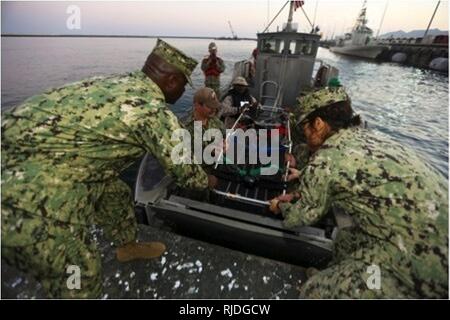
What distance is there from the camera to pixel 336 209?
3.65m

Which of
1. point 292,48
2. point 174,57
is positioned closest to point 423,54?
point 292,48

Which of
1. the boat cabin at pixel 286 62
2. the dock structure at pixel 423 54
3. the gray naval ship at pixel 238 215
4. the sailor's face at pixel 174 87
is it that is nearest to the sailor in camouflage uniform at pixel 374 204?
the gray naval ship at pixel 238 215

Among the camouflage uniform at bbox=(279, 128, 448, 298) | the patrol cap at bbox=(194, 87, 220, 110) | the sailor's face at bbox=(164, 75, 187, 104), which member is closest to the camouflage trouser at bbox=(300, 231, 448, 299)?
the camouflage uniform at bbox=(279, 128, 448, 298)

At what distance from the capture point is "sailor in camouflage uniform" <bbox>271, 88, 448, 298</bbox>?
1853 millimetres

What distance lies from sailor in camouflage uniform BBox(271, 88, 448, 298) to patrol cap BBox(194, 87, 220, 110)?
148 cm

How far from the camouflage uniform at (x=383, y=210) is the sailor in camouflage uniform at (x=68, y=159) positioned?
1228mm

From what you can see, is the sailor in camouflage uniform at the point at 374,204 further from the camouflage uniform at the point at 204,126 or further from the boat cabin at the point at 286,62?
the boat cabin at the point at 286,62

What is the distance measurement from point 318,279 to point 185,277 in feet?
4.80

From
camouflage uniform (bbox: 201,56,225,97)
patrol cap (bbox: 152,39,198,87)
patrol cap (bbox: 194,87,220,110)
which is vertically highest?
patrol cap (bbox: 152,39,198,87)

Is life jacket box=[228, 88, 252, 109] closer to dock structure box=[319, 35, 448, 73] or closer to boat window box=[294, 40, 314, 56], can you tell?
boat window box=[294, 40, 314, 56]

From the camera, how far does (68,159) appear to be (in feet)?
6.73

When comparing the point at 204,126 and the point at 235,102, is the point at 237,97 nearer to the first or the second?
the point at 235,102

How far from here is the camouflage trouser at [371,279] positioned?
1.91 metres
